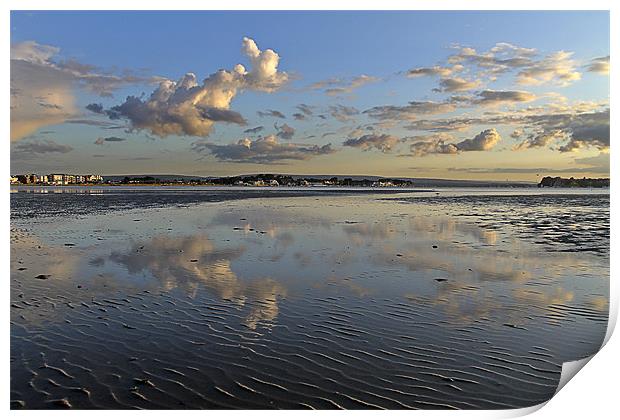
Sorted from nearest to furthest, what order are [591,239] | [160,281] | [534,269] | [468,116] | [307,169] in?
[160,281] < [534,269] < [591,239] < [468,116] < [307,169]

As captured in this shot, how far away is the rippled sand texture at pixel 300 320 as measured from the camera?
13.4 ft

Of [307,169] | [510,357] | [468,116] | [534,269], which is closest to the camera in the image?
[510,357]

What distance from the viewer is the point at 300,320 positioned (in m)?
5.37

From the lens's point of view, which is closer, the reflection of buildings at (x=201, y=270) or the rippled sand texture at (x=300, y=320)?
the rippled sand texture at (x=300, y=320)

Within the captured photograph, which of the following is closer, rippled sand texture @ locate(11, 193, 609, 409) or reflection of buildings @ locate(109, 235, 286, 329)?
rippled sand texture @ locate(11, 193, 609, 409)

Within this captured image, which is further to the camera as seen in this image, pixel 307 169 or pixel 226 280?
pixel 307 169

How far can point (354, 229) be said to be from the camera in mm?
11961

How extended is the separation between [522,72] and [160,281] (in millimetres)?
9639

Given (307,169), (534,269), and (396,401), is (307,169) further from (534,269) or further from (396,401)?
(396,401)

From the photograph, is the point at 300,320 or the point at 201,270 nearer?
the point at 300,320

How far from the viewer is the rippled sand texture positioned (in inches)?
161

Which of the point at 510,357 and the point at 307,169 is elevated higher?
the point at 307,169
